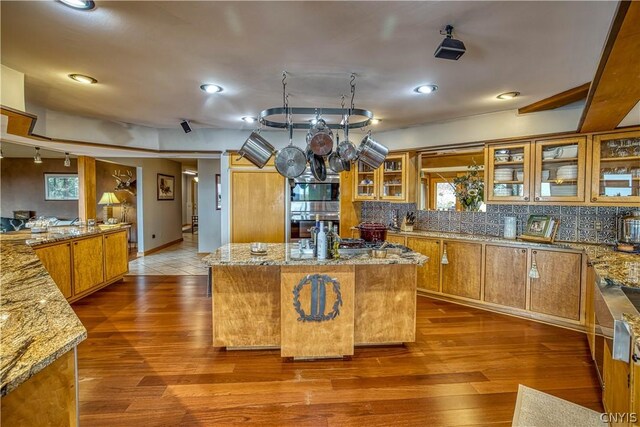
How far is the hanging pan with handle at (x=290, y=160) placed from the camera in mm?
2812

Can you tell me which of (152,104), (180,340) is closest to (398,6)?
(152,104)

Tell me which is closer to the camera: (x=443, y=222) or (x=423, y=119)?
(x=423, y=119)

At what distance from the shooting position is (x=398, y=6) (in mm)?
1726

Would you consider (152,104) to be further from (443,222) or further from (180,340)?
(443,222)

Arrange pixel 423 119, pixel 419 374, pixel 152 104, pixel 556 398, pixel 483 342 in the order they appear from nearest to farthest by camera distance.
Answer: pixel 556 398 → pixel 419 374 → pixel 483 342 → pixel 152 104 → pixel 423 119

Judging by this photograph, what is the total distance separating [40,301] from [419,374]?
2365 millimetres

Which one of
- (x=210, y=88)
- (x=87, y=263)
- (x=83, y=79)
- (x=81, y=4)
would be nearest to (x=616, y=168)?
(x=210, y=88)

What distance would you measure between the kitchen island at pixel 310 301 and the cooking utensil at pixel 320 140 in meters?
0.91

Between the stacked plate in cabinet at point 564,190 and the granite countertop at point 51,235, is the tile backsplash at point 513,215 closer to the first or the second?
the stacked plate in cabinet at point 564,190

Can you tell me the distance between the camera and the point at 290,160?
111 inches

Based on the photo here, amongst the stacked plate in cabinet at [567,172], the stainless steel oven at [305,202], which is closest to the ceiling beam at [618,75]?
the stacked plate in cabinet at [567,172]

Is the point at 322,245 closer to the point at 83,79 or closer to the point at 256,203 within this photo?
the point at 256,203

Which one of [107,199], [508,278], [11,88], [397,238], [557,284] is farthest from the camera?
[107,199]

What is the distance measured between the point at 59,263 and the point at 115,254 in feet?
3.70
